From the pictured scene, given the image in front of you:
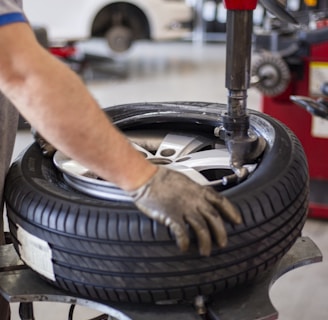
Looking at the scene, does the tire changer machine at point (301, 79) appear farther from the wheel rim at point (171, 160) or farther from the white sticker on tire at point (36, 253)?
the white sticker on tire at point (36, 253)

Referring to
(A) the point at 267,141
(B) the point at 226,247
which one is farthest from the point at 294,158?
(B) the point at 226,247

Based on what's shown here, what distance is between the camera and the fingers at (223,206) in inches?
32.9

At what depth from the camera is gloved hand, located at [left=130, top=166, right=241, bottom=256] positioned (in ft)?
2.65

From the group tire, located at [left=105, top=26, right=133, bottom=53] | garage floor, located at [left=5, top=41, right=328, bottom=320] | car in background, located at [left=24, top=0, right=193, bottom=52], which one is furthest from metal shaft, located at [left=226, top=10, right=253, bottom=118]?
tire, located at [left=105, top=26, right=133, bottom=53]

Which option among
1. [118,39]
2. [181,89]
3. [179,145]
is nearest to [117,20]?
[118,39]

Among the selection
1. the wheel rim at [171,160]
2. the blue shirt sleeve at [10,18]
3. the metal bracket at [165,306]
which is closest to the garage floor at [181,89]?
the wheel rim at [171,160]

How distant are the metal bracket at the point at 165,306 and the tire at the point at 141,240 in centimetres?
2

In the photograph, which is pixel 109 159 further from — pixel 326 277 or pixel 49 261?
pixel 326 277

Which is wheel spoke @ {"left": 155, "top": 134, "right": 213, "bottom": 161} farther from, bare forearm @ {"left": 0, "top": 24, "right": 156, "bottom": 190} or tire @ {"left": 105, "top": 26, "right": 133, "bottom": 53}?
tire @ {"left": 105, "top": 26, "right": 133, "bottom": 53}

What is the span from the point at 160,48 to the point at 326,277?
5092mm

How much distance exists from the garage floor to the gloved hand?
120cm

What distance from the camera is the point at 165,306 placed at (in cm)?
91

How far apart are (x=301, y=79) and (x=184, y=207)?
187 centimetres

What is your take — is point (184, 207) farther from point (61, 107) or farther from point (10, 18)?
point (10, 18)
